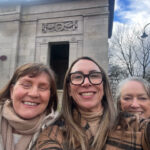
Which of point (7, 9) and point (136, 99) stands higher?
point (7, 9)

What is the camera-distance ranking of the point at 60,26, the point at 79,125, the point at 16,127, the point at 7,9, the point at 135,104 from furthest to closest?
the point at 7,9, the point at 60,26, the point at 135,104, the point at 16,127, the point at 79,125

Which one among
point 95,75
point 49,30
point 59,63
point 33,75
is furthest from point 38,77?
point 59,63

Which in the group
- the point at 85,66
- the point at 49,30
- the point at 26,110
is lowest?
the point at 26,110

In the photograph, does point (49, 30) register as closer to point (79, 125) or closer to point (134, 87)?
point (134, 87)

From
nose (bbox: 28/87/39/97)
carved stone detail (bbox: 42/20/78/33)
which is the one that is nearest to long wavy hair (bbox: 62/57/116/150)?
nose (bbox: 28/87/39/97)

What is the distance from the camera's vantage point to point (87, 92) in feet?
6.84

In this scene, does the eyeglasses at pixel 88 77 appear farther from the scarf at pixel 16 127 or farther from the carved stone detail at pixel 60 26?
the carved stone detail at pixel 60 26

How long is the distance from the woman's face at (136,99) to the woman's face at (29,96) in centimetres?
116

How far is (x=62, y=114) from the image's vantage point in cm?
217

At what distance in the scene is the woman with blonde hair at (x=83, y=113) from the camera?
5.81 ft

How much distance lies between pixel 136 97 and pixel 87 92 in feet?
2.74

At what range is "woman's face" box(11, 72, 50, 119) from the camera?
7.61 ft

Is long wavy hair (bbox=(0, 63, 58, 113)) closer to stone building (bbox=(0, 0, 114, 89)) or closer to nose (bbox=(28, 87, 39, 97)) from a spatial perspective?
nose (bbox=(28, 87, 39, 97))

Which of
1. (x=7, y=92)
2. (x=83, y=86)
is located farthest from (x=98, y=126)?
(x=7, y=92)
